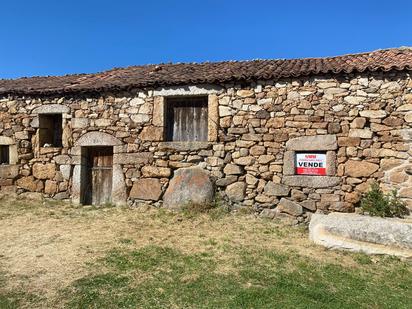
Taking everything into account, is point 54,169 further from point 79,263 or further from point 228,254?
point 228,254

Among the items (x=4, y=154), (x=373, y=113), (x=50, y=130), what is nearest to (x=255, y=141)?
(x=373, y=113)

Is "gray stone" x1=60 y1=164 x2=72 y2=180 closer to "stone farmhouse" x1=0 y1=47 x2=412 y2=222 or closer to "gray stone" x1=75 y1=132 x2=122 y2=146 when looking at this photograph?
"stone farmhouse" x1=0 y1=47 x2=412 y2=222

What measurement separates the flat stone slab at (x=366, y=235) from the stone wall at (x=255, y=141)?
1356 mm

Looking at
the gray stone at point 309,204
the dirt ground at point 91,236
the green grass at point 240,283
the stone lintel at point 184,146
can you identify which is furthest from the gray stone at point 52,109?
the gray stone at point 309,204

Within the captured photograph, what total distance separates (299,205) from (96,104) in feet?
16.9

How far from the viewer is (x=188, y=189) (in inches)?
306

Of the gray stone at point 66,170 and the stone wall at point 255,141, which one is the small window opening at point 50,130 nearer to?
the stone wall at point 255,141

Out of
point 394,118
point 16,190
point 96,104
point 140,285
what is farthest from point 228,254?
point 16,190

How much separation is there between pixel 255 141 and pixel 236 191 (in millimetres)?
1102

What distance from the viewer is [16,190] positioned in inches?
359

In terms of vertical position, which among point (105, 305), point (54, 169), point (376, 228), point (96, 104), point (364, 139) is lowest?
point (105, 305)

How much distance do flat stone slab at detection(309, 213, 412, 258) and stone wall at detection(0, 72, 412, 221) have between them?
1356mm

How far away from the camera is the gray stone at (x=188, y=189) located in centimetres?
765

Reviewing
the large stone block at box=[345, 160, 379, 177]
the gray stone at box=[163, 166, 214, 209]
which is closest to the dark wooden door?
the gray stone at box=[163, 166, 214, 209]
